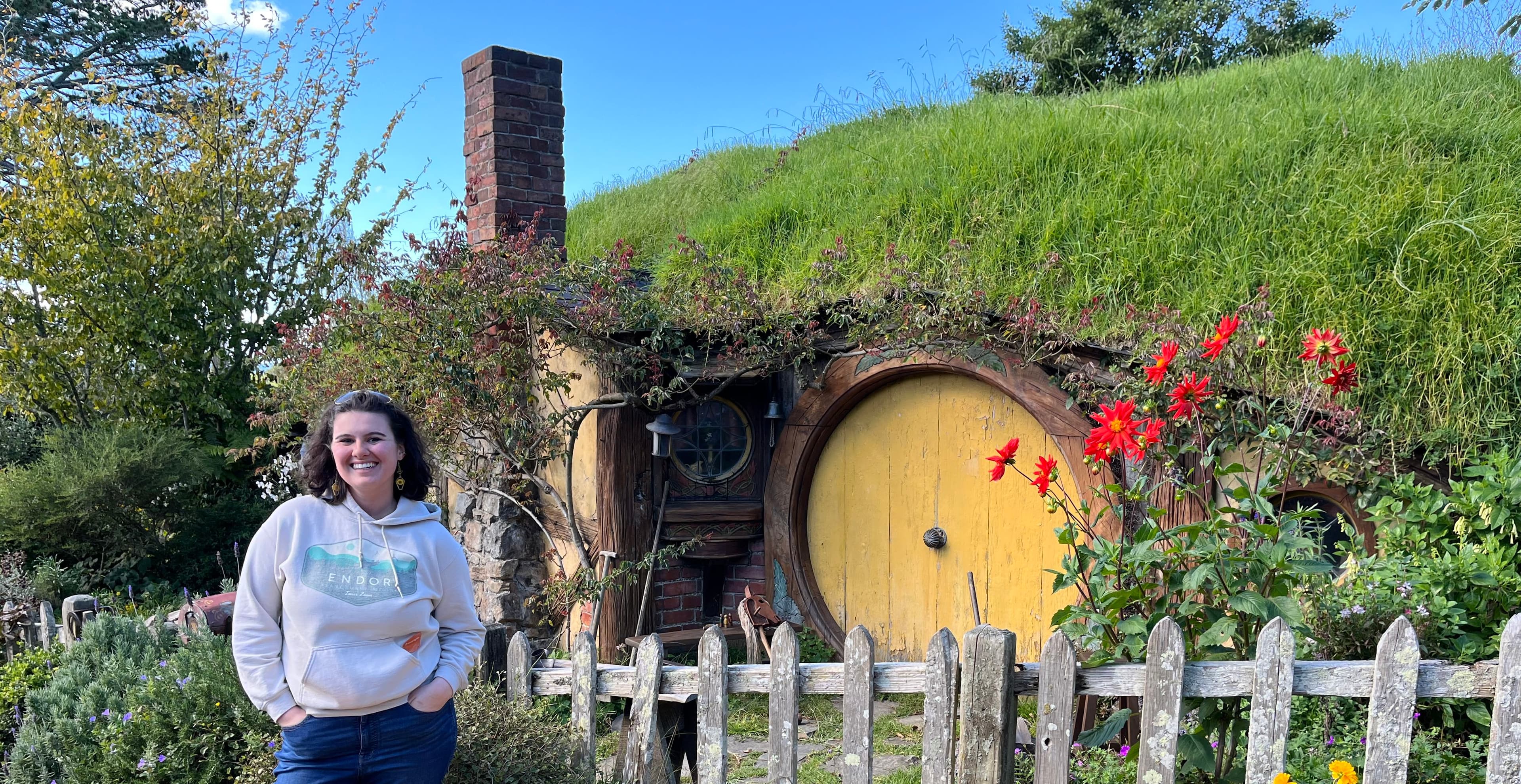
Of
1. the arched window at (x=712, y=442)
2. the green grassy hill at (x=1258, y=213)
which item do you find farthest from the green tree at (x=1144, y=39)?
the arched window at (x=712, y=442)

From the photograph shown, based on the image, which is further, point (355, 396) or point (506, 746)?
point (506, 746)

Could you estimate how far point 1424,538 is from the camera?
425cm

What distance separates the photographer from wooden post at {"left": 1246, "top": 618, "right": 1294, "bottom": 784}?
117 inches

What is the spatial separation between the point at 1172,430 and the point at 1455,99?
13.5 feet

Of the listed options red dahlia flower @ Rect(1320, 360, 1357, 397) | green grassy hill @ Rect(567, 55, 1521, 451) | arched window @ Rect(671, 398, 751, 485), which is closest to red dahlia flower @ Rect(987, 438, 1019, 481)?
red dahlia flower @ Rect(1320, 360, 1357, 397)

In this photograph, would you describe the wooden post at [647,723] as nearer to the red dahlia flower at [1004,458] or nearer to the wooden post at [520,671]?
the wooden post at [520,671]

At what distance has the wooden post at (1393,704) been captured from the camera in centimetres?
297

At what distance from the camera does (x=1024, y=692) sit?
3.24 metres

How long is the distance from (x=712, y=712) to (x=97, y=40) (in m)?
15.9

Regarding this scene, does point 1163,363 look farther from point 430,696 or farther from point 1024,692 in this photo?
point 430,696

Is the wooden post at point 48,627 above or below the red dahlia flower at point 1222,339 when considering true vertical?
below

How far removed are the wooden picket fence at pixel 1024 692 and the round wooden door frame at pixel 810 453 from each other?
257 centimetres

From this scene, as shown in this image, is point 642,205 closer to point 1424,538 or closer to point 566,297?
point 566,297

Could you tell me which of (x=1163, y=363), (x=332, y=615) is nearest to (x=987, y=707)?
(x=1163, y=363)
